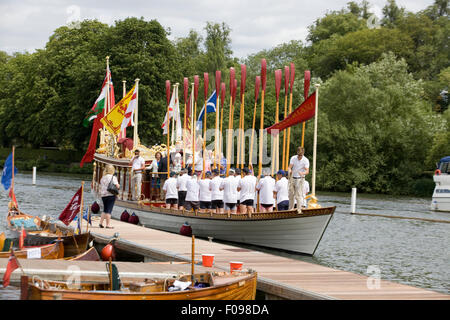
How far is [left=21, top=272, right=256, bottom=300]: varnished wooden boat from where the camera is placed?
1054cm

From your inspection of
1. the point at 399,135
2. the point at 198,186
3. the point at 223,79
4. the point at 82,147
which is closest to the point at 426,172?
the point at 399,135

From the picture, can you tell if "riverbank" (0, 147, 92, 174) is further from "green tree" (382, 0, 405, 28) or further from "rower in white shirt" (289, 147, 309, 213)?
"rower in white shirt" (289, 147, 309, 213)

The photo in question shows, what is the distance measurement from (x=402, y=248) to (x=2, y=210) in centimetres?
1975

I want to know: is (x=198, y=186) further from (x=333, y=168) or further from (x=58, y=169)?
(x=58, y=169)

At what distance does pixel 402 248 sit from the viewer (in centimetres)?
2617

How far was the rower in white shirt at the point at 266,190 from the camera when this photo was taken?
71.9 feet

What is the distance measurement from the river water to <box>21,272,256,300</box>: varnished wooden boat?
3208 mm

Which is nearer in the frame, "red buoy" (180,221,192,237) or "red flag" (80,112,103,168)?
"red buoy" (180,221,192,237)

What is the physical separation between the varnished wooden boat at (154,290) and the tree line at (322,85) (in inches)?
1773

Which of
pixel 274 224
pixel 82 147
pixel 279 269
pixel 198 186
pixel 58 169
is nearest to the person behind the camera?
pixel 279 269

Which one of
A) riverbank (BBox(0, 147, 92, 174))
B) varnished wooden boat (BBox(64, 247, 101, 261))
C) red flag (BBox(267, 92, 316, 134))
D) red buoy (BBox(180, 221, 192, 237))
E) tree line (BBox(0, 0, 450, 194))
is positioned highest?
tree line (BBox(0, 0, 450, 194))

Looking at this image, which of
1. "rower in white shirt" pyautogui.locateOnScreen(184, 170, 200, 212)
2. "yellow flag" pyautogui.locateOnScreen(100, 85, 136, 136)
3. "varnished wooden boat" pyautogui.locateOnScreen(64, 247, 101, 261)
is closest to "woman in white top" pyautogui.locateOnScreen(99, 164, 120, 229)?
"rower in white shirt" pyautogui.locateOnScreen(184, 170, 200, 212)

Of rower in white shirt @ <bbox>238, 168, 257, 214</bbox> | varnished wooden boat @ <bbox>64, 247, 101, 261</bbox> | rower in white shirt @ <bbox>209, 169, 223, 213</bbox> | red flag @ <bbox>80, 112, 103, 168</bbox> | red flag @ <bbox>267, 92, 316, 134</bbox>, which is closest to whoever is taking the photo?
varnished wooden boat @ <bbox>64, 247, 101, 261</bbox>

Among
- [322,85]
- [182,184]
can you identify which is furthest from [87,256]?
[322,85]
